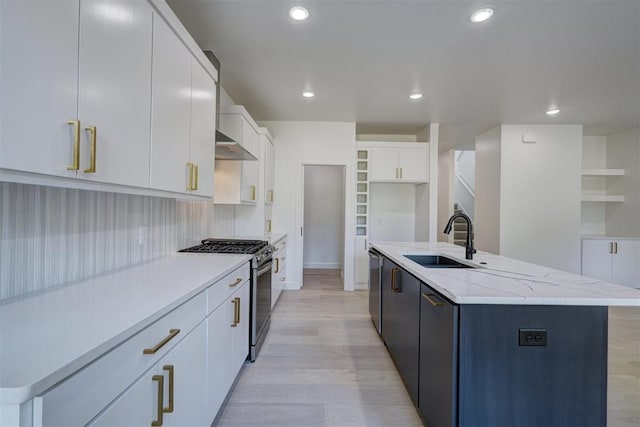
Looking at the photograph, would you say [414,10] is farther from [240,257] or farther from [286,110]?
[286,110]

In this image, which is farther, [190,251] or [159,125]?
[190,251]

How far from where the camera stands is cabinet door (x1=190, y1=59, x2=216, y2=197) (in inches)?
76.7

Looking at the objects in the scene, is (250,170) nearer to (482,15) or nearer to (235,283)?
(235,283)

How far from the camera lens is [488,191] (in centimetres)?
535

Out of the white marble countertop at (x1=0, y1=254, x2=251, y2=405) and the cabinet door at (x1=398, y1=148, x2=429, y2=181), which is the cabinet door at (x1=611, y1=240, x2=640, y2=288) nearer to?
the cabinet door at (x1=398, y1=148, x2=429, y2=181)

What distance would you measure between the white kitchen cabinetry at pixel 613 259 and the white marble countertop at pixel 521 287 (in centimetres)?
432

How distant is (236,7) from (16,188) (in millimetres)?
1779

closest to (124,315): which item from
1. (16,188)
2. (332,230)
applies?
(16,188)

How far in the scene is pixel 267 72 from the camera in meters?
3.10

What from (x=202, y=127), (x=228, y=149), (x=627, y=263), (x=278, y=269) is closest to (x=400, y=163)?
(x=278, y=269)

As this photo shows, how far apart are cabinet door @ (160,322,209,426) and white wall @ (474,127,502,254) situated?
505cm

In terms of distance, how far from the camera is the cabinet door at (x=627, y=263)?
4785 millimetres

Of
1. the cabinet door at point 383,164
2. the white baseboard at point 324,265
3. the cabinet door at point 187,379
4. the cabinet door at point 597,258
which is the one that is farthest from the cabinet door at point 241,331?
the cabinet door at point 597,258

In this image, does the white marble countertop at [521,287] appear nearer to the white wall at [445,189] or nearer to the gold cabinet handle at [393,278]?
the gold cabinet handle at [393,278]
